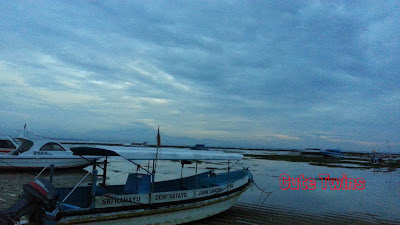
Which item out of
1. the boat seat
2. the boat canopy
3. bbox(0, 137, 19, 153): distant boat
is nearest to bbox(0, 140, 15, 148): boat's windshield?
bbox(0, 137, 19, 153): distant boat

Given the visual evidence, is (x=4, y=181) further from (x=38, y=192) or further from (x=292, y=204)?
(x=292, y=204)

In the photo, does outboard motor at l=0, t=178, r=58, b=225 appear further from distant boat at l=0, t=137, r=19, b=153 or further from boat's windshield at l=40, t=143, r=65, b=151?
distant boat at l=0, t=137, r=19, b=153

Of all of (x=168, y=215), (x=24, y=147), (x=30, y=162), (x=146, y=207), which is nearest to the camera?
(x=146, y=207)

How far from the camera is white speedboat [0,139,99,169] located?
2033cm

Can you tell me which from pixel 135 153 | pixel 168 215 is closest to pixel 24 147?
pixel 135 153

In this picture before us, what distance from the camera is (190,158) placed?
10.4 meters

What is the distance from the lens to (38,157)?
68.5 feet

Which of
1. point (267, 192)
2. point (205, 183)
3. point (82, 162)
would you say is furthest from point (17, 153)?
point (267, 192)

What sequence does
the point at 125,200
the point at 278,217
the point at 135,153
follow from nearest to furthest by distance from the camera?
the point at 125,200 < the point at 135,153 < the point at 278,217

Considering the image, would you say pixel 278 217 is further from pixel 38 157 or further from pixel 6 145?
pixel 6 145

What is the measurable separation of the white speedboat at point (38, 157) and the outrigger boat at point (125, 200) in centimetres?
1192

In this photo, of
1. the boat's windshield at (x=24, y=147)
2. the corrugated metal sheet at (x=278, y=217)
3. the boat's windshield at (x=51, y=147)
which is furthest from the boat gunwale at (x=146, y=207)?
the boat's windshield at (x=24, y=147)

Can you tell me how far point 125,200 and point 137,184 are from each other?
128cm

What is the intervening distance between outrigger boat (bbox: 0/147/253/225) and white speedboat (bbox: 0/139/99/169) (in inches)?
469
